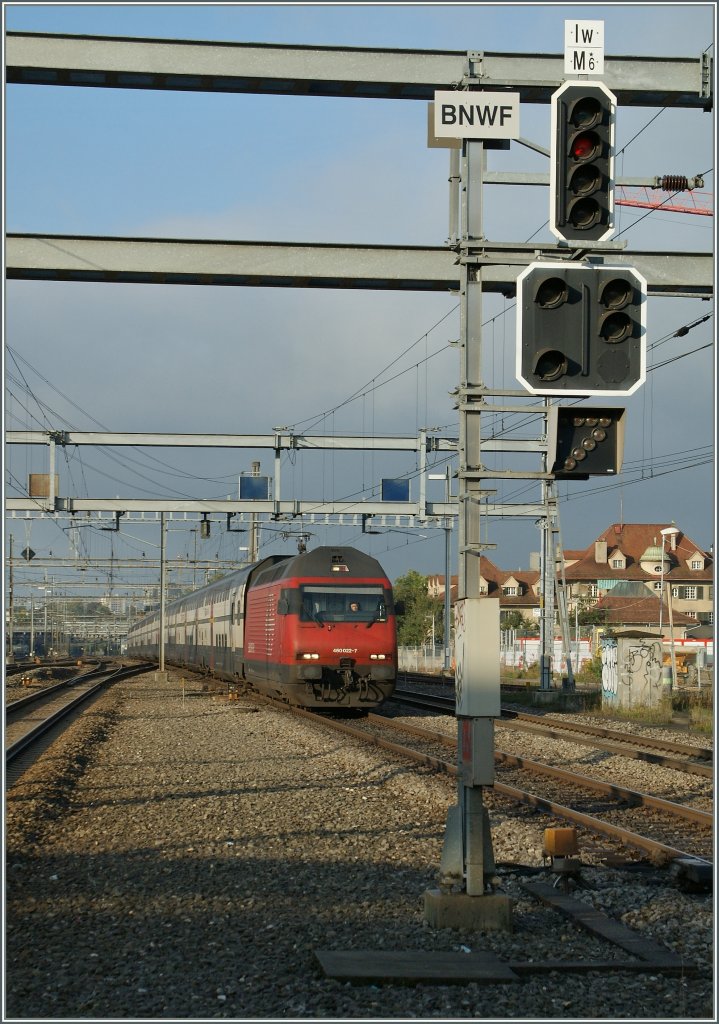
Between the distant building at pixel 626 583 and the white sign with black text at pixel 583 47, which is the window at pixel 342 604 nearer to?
the white sign with black text at pixel 583 47

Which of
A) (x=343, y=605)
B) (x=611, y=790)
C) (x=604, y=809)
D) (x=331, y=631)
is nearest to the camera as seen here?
(x=604, y=809)

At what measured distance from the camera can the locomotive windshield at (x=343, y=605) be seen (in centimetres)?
2142

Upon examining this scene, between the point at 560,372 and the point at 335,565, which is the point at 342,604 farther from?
the point at 560,372

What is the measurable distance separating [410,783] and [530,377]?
6915mm

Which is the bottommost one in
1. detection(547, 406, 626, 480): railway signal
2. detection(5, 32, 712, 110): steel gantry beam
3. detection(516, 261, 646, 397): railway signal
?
detection(547, 406, 626, 480): railway signal

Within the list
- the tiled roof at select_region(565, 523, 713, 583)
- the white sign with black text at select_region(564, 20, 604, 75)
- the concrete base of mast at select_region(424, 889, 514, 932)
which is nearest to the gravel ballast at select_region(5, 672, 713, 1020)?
the concrete base of mast at select_region(424, 889, 514, 932)

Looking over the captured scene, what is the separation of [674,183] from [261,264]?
5.64m

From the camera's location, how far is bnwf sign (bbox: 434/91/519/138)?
24.6 ft

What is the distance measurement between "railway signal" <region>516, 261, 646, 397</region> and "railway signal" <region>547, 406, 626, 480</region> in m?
0.15

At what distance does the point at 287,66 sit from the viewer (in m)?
12.6

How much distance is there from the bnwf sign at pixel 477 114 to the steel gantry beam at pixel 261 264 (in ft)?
19.2

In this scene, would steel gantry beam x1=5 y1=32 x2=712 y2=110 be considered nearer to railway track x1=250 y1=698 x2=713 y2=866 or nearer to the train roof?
railway track x1=250 y1=698 x2=713 y2=866

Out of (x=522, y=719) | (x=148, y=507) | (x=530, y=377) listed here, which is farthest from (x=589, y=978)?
(x=148, y=507)

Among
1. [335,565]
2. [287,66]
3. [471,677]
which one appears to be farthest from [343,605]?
[471,677]
